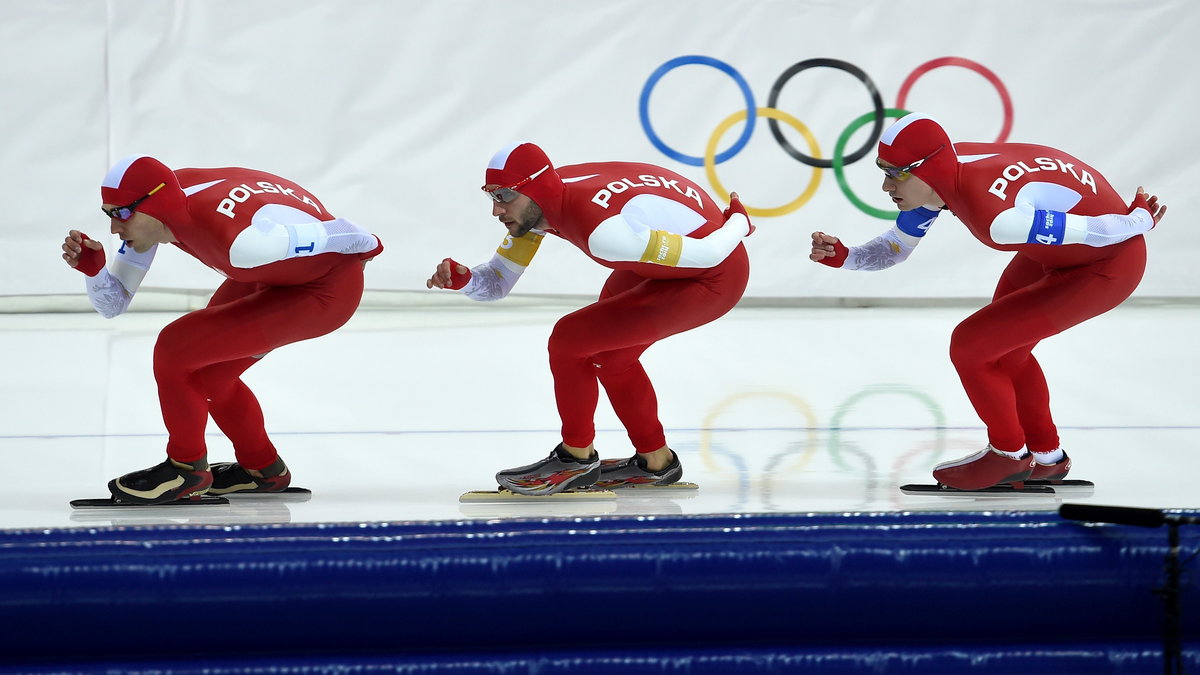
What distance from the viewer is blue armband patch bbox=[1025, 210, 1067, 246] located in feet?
11.8

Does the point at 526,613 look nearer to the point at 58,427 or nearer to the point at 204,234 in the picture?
the point at 204,234

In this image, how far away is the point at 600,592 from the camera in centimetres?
279

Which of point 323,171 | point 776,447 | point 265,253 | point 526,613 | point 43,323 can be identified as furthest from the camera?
point 323,171

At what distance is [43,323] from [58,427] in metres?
3.83

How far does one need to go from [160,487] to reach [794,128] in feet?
21.3

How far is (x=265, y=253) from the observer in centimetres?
355

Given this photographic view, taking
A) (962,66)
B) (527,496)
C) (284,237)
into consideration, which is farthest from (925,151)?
(962,66)

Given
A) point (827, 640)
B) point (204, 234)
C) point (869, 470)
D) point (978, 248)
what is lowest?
point (827, 640)

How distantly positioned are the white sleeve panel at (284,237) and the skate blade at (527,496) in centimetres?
79

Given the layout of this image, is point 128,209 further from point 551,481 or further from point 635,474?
point 635,474

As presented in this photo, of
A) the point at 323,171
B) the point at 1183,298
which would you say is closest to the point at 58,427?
the point at 323,171

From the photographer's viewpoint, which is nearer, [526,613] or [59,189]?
[526,613]

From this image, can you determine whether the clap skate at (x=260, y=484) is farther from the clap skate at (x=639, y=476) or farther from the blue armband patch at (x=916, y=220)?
the blue armband patch at (x=916, y=220)

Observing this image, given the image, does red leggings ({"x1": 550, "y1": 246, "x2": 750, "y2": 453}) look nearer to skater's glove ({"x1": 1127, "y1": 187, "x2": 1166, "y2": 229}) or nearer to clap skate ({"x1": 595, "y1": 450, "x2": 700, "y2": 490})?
clap skate ({"x1": 595, "y1": 450, "x2": 700, "y2": 490})
